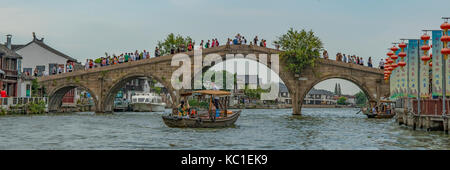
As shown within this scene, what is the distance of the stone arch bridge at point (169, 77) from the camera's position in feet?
118

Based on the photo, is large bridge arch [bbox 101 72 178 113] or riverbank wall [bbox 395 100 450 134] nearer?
riverbank wall [bbox 395 100 450 134]

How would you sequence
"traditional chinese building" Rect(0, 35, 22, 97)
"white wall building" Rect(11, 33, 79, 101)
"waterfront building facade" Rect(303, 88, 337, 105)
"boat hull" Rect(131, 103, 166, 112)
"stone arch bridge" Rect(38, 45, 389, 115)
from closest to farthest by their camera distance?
"traditional chinese building" Rect(0, 35, 22, 97), "stone arch bridge" Rect(38, 45, 389, 115), "boat hull" Rect(131, 103, 166, 112), "white wall building" Rect(11, 33, 79, 101), "waterfront building facade" Rect(303, 88, 337, 105)

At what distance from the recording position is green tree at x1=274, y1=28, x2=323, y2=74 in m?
36.1

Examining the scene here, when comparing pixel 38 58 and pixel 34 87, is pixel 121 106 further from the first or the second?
pixel 34 87

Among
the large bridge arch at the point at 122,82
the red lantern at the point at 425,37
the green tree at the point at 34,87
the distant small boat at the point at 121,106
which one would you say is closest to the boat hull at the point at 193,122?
the red lantern at the point at 425,37

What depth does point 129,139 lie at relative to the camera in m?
17.7

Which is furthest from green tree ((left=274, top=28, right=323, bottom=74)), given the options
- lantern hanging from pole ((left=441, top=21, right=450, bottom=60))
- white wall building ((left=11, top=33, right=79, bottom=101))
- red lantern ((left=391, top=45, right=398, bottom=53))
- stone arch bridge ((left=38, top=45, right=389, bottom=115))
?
white wall building ((left=11, top=33, right=79, bottom=101))

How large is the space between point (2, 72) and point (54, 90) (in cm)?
700

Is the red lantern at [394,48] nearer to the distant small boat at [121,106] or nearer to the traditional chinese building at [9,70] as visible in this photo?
the traditional chinese building at [9,70]

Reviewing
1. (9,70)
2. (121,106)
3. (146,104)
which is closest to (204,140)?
(9,70)

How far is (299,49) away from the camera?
119 ft

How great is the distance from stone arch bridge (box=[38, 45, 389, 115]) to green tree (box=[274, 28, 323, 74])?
59 cm

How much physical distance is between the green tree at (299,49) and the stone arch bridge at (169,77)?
1.93ft

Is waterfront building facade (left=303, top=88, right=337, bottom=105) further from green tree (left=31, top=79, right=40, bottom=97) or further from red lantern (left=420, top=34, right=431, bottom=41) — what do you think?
red lantern (left=420, top=34, right=431, bottom=41)
